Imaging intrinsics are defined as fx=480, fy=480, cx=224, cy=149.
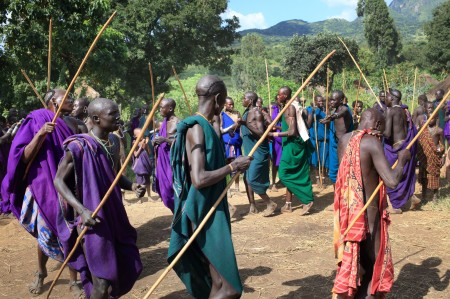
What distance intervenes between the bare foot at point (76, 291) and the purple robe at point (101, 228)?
1.07 meters

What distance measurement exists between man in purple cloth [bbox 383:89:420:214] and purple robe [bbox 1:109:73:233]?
205 inches

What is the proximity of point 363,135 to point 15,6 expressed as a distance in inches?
311

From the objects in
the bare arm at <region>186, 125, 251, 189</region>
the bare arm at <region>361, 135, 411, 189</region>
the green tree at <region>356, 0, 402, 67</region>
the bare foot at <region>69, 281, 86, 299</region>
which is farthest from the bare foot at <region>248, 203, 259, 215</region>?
the green tree at <region>356, 0, 402, 67</region>

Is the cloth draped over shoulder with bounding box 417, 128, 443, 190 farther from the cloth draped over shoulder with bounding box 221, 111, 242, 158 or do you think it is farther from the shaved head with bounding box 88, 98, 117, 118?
the shaved head with bounding box 88, 98, 117, 118

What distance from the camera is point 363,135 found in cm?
375

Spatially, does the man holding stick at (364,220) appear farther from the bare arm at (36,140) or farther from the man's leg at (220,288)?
the bare arm at (36,140)

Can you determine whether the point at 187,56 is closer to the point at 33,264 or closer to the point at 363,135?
the point at 33,264

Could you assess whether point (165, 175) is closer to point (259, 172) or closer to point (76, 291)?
point (259, 172)

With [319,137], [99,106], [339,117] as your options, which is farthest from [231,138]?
[99,106]

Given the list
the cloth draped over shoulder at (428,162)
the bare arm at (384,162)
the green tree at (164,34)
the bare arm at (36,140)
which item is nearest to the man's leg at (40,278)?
the bare arm at (36,140)

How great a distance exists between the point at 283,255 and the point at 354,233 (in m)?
2.43

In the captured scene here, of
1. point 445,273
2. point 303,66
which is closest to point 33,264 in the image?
point 445,273

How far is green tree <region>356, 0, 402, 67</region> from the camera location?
53312 millimetres

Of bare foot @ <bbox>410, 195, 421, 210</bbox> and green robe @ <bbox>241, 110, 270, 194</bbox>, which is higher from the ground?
green robe @ <bbox>241, 110, 270, 194</bbox>
